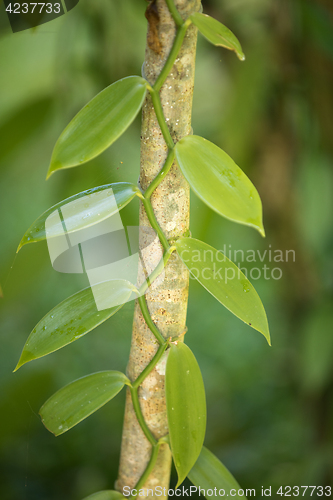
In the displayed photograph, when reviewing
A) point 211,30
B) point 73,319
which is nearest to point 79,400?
point 73,319

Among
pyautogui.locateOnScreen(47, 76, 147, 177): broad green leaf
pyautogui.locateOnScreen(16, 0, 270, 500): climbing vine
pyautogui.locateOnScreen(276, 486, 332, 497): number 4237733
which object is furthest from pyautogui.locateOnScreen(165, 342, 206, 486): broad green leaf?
pyautogui.locateOnScreen(276, 486, 332, 497): number 4237733

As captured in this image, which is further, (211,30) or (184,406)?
(184,406)

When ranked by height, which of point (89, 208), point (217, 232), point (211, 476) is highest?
point (89, 208)

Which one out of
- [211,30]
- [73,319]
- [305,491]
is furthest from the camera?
[305,491]

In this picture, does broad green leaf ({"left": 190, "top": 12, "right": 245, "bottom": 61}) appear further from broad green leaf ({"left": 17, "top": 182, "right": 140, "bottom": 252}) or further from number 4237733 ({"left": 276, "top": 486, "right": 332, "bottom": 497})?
number 4237733 ({"left": 276, "top": 486, "right": 332, "bottom": 497})

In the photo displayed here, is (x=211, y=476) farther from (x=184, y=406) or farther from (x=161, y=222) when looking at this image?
(x=161, y=222)

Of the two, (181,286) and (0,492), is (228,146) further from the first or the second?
(0,492)

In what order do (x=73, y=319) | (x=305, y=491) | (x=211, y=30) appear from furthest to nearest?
(x=305, y=491) → (x=73, y=319) → (x=211, y=30)
